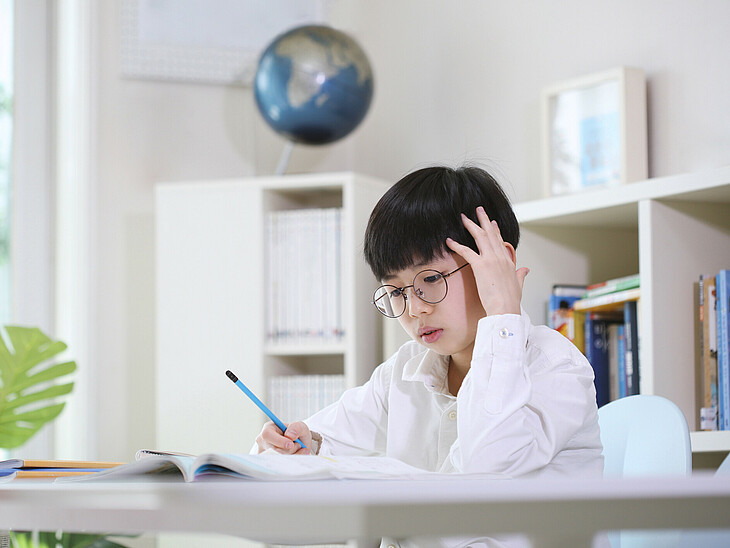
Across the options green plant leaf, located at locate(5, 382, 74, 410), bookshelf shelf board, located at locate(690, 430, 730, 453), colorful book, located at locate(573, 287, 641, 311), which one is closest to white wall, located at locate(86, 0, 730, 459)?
green plant leaf, located at locate(5, 382, 74, 410)

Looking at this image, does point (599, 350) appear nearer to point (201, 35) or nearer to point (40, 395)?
point (40, 395)

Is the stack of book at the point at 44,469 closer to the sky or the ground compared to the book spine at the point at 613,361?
closer to the ground

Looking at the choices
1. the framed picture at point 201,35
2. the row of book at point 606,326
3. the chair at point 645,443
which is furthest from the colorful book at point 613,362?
the framed picture at point 201,35

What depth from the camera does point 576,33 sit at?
2.08m

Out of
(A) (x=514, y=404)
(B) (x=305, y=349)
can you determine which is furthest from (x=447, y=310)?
(B) (x=305, y=349)

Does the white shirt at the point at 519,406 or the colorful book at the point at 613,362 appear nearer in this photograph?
the white shirt at the point at 519,406

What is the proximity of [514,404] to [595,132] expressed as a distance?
1092 millimetres

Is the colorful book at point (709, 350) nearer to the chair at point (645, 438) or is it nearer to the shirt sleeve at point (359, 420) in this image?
the chair at point (645, 438)

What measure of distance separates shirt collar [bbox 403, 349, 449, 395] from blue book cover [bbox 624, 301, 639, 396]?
1.98 feet

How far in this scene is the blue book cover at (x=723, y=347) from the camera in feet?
4.80

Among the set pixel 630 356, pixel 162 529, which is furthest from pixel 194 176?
pixel 162 529

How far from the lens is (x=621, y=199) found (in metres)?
1.60

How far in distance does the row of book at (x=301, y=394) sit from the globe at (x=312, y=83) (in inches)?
25.3

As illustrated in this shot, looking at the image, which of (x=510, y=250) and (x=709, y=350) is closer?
(x=510, y=250)
